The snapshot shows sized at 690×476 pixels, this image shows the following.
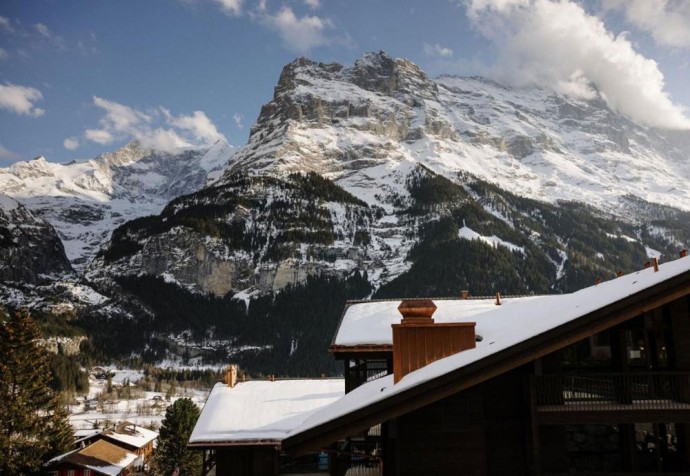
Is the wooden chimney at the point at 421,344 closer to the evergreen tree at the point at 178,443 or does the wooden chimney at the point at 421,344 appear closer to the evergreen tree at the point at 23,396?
the evergreen tree at the point at 23,396

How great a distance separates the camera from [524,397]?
35.0 feet

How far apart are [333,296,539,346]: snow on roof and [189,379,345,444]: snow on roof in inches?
201

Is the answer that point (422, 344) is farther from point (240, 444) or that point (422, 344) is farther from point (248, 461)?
point (248, 461)

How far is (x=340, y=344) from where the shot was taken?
19859 mm

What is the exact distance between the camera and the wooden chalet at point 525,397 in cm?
942

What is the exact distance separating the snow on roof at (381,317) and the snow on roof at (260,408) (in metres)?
5.10

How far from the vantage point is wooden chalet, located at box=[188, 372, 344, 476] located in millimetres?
23906

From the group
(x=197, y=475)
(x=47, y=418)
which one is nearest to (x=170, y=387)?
(x=197, y=475)

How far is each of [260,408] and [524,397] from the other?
18.3m

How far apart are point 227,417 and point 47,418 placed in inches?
1058

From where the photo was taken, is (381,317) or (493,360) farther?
(381,317)

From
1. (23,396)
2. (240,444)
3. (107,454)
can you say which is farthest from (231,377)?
(107,454)

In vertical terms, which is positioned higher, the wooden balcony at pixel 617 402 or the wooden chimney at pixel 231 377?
the wooden chimney at pixel 231 377

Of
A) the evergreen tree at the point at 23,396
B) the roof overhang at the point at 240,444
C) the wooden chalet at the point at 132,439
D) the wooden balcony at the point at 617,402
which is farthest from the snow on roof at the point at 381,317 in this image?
the wooden chalet at the point at 132,439
